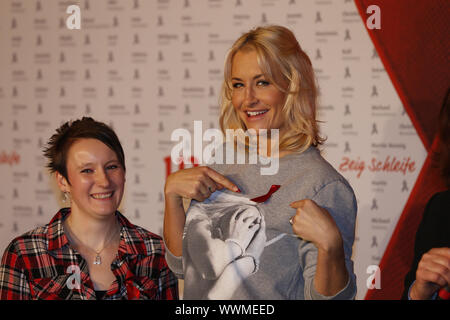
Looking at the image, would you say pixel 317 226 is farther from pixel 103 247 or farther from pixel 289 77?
pixel 103 247

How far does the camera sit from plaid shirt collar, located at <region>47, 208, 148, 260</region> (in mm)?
1684

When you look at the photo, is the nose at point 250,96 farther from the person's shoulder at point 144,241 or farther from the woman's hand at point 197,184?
the person's shoulder at point 144,241

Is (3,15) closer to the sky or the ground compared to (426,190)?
closer to the sky

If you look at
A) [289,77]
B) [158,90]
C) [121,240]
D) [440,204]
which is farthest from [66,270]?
[440,204]

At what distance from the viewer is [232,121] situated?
1671mm

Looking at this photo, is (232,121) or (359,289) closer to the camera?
(232,121)

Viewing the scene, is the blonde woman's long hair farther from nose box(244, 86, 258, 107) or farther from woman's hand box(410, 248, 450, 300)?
woman's hand box(410, 248, 450, 300)

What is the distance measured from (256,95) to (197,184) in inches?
13.3

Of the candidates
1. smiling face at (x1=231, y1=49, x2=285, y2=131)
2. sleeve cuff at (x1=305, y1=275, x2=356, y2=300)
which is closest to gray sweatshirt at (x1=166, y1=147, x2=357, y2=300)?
sleeve cuff at (x1=305, y1=275, x2=356, y2=300)

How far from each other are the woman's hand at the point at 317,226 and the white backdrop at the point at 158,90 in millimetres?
1203

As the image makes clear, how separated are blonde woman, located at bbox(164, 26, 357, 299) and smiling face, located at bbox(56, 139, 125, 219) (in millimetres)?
272

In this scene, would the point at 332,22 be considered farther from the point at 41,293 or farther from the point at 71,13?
the point at 41,293
